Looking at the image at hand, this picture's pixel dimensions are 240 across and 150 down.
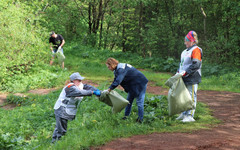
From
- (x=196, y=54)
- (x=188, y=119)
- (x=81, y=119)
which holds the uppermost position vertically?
(x=196, y=54)

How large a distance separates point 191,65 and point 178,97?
723 millimetres

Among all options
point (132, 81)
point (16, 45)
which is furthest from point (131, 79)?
point (16, 45)

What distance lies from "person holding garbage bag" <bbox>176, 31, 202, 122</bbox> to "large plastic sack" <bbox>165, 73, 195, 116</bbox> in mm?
205

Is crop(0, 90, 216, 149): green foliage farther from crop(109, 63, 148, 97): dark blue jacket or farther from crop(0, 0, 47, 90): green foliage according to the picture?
crop(0, 0, 47, 90): green foliage

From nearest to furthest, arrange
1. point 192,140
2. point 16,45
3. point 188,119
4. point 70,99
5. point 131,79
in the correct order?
point 192,140
point 70,99
point 131,79
point 188,119
point 16,45

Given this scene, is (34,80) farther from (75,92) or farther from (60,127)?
(75,92)

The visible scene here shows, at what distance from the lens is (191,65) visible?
17.9ft

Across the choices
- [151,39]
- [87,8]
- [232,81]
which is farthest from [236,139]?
[87,8]

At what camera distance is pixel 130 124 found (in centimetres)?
547

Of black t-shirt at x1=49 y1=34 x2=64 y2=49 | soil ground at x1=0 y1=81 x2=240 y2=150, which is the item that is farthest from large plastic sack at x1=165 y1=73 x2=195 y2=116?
black t-shirt at x1=49 y1=34 x2=64 y2=49

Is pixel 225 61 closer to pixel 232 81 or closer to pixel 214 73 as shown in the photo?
pixel 214 73

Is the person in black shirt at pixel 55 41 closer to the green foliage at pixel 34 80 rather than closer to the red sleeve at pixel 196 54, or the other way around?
the green foliage at pixel 34 80

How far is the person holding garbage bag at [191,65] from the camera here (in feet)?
17.9

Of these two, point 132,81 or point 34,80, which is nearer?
point 132,81
